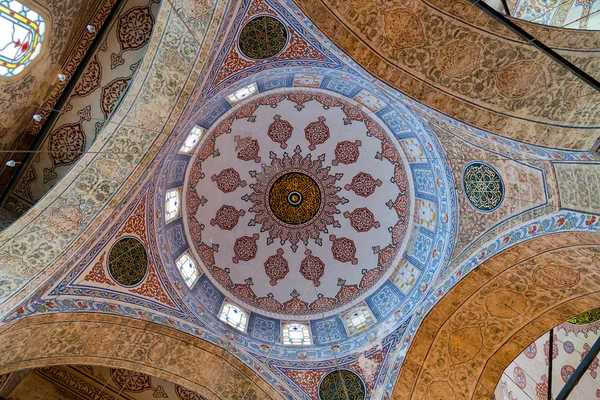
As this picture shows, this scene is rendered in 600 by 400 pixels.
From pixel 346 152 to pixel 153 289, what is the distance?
17.7 feet

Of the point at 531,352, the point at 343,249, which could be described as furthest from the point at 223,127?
the point at 531,352

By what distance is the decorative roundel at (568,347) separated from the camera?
7027mm

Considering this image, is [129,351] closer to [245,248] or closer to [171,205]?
[171,205]

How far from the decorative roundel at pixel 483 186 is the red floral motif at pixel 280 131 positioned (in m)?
4.62

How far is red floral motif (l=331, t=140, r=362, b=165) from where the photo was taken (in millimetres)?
9245

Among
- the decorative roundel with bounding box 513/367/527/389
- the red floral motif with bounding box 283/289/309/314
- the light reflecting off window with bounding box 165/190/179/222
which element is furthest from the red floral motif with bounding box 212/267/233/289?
the decorative roundel with bounding box 513/367/527/389

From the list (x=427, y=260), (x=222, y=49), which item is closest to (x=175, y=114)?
(x=222, y=49)

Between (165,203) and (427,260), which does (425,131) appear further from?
(165,203)

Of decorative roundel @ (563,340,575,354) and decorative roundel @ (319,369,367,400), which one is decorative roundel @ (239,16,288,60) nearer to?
decorative roundel @ (319,369,367,400)

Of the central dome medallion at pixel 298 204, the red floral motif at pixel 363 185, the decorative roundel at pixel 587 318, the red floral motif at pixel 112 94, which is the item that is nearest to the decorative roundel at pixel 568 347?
the decorative roundel at pixel 587 318

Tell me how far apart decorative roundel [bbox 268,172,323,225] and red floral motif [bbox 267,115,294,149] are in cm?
88

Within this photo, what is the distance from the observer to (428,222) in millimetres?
7465

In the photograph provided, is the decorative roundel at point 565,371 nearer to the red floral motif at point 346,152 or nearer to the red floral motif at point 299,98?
the red floral motif at point 346,152

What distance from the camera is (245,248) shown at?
955 cm
